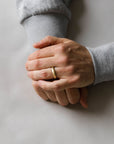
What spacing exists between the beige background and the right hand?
29 millimetres

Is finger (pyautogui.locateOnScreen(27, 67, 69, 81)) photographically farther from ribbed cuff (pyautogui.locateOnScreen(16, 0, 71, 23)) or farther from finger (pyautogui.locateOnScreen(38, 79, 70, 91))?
ribbed cuff (pyautogui.locateOnScreen(16, 0, 71, 23))

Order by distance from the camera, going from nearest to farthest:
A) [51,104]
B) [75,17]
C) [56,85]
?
[56,85]
[51,104]
[75,17]

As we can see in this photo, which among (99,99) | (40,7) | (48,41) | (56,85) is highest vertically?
(40,7)

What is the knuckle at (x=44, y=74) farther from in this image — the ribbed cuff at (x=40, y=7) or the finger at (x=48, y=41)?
the ribbed cuff at (x=40, y=7)

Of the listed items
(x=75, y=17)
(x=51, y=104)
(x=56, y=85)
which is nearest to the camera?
(x=56, y=85)

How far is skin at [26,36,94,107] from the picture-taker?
23.6 inches

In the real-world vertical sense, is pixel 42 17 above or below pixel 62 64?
above

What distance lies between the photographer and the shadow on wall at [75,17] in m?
0.78

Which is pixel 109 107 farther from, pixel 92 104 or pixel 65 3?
pixel 65 3

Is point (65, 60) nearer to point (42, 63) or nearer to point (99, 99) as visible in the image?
point (42, 63)

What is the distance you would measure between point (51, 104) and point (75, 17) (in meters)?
0.39

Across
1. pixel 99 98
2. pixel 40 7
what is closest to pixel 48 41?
pixel 40 7

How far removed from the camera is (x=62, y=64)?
601 millimetres

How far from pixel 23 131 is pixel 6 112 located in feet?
0.31
